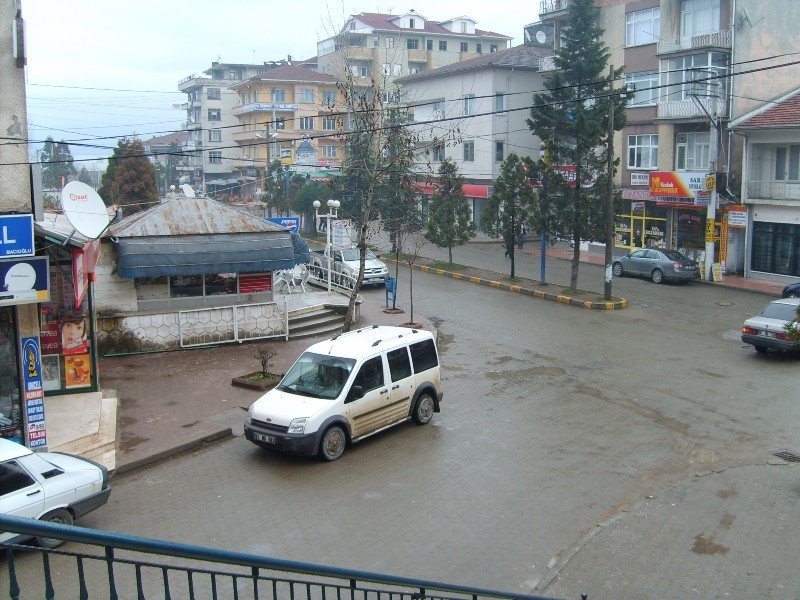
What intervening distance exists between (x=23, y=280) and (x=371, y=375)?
5.37 metres

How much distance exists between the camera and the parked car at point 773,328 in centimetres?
1828

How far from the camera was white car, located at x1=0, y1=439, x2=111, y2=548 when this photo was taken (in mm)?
9086

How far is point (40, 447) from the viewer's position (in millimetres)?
12094

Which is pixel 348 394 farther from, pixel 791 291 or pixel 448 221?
pixel 448 221

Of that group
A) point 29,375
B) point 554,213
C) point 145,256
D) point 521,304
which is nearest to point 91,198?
point 29,375

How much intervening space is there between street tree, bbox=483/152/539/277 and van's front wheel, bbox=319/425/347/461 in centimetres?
1724

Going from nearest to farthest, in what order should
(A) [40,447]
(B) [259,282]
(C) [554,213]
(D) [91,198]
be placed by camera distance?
(A) [40,447], (D) [91,198], (B) [259,282], (C) [554,213]

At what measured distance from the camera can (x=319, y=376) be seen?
12945 mm

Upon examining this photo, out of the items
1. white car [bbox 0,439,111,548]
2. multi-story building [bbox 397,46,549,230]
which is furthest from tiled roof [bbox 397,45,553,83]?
white car [bbox 0,439,111,548]

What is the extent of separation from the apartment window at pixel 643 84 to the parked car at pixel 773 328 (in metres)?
18.9

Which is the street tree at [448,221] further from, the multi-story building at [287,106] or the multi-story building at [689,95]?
the multi-story building at [287,106]

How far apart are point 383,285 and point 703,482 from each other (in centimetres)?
1960

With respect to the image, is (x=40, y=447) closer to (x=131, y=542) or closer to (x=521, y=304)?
(x=131, y=542)

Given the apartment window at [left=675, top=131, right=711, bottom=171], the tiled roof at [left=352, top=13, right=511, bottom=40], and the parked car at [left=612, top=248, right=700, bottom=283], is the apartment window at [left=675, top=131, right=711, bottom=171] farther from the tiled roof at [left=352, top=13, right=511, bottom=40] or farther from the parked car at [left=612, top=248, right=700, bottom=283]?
the tiled roof at [left=352, top=13, right=511, bottom=40]
